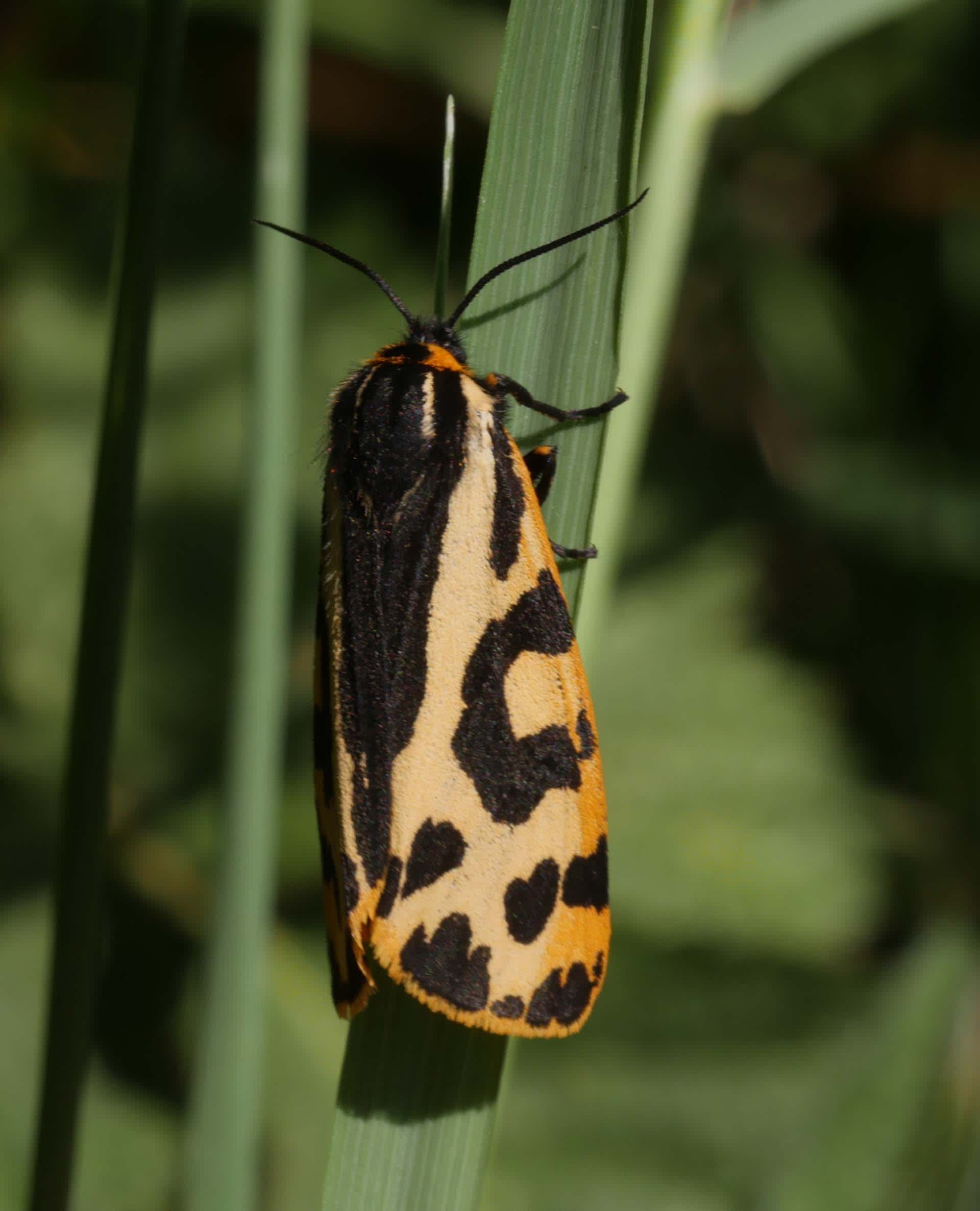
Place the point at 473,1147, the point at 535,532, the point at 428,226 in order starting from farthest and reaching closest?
1. the point at 428,226
2. the point at 535,532
3. the point at 473,1147

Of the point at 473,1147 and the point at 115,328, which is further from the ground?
the point at 115,328

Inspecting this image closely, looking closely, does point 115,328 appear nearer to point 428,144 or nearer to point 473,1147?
point 473,1147

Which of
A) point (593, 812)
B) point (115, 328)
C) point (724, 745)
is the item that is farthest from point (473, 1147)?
point (724, 745)

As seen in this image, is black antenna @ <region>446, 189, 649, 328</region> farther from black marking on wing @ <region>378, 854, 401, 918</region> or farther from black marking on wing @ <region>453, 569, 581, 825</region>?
black marking on wing @ <region>378, 854, 401, 918</region>

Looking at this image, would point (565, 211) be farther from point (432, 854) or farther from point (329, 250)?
point (432, 854)

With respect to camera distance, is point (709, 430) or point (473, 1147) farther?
point (709, 430)

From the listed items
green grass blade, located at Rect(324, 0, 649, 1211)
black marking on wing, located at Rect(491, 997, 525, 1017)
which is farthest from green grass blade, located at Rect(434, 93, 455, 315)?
black marking on wing, located at Rect(491, 997, 525, 1017)

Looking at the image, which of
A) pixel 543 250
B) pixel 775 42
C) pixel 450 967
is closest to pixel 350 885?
pixel 450 967

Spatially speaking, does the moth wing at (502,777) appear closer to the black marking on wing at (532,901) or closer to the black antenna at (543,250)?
the black marking on wing at (532,901)
